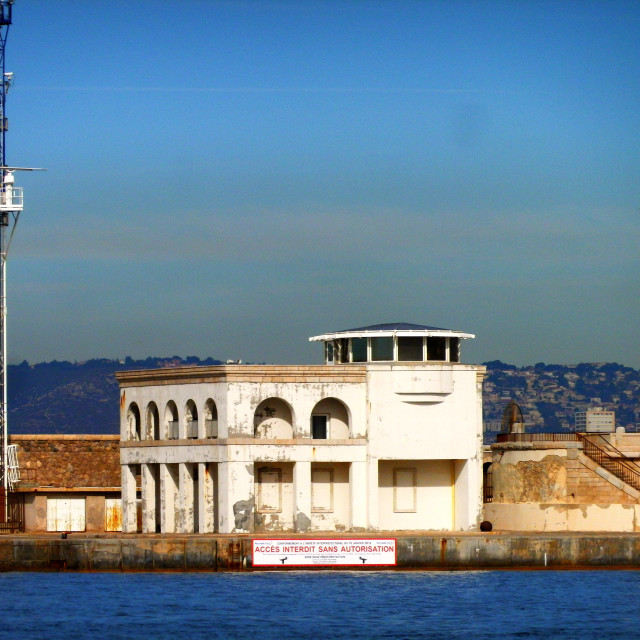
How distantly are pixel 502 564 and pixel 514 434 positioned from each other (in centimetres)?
903

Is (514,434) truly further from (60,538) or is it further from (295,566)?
(60,538)

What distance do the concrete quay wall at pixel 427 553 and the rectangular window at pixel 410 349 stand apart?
8.70 m

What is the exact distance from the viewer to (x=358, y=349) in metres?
78.4

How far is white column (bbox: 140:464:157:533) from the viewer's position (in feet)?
260

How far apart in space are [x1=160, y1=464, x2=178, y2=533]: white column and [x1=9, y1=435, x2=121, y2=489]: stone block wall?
6.64 meters

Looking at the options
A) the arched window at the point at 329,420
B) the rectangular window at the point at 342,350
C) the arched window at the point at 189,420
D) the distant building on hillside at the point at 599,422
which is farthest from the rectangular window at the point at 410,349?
the distant building on hillside at the point at 599,422

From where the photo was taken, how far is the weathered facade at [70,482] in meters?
81.9

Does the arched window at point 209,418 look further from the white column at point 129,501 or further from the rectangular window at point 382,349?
the rectangular window at point 382,349

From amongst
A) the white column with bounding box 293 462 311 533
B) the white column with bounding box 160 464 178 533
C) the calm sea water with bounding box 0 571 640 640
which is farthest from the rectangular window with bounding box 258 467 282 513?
the white column with bounding box 160 464 178 533

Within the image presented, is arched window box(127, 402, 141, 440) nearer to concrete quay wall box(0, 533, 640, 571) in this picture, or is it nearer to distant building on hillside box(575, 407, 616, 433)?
concrete quay wall box(0, 533, 640, 571)

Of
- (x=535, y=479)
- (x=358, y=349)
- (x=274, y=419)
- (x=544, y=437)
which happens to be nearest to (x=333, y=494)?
(x=274, y=419)

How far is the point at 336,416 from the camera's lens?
7612cm

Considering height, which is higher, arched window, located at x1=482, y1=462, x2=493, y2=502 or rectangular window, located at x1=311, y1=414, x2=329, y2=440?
rectangular window, located at x1=311, y1=414, x2=329, y2=440

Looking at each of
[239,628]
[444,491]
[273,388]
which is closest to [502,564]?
[444,491]
